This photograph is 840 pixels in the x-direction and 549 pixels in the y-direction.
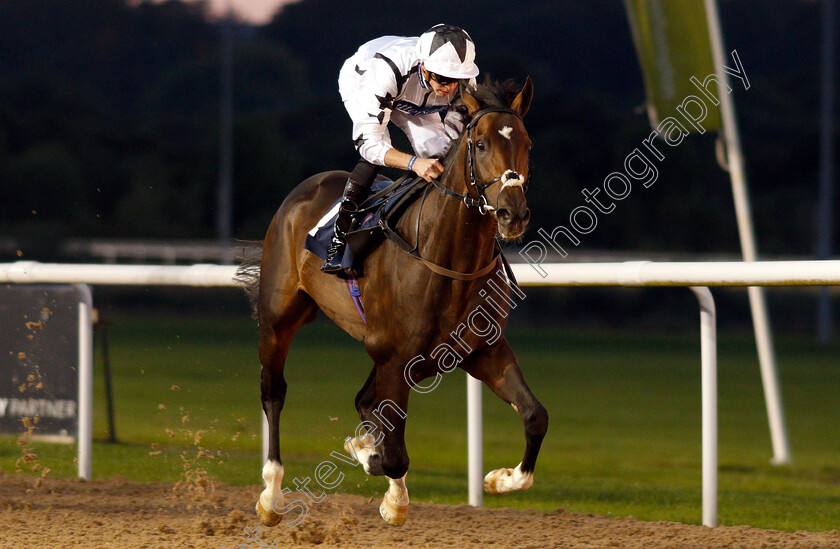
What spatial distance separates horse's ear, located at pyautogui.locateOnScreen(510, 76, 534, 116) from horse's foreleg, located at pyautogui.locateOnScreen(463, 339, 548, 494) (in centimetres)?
81

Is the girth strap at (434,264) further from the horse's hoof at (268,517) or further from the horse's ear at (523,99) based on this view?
the horse's hoof at (268,517)

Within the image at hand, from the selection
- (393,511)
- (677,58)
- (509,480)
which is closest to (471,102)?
(509,480)

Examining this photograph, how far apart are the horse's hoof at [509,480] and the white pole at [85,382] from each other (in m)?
2.53

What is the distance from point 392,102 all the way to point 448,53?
0.36 metres

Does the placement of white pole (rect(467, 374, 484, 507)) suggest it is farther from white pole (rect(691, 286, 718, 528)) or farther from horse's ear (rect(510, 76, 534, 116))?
horse's ear (rect(510, 76, 534, 116))

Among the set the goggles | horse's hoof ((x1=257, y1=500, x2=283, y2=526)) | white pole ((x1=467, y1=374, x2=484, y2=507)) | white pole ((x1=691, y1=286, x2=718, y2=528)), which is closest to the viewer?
the goggles

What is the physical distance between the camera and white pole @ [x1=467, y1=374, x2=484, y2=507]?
193 inches

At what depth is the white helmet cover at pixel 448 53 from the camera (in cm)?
383

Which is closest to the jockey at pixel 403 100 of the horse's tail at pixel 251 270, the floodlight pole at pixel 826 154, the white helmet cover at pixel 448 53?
the white helmet cover at pixel 448 53

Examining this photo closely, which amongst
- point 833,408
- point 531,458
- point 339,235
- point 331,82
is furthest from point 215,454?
point 331,82

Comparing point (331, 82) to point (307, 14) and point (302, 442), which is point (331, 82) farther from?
point (302, 442)

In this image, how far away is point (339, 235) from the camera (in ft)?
13.9

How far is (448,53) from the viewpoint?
383 cm

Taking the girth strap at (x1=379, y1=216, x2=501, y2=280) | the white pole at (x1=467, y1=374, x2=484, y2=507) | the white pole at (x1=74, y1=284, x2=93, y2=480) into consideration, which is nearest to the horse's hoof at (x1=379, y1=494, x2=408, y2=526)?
the girth strap at (x1=379, y1=216, x2=501, y2=280)
